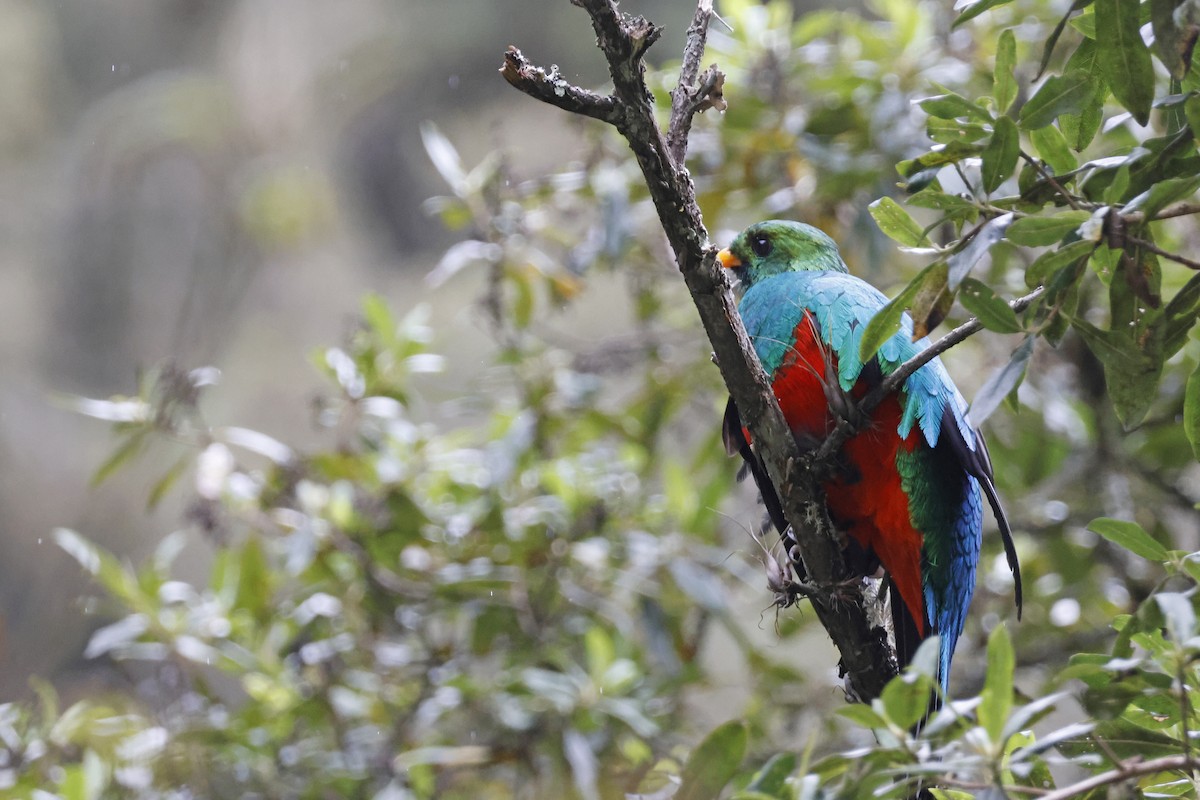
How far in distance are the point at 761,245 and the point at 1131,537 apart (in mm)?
1490

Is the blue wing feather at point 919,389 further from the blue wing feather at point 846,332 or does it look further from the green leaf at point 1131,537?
the green leaf at point 1131,537

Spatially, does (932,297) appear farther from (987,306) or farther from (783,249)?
(783,249)

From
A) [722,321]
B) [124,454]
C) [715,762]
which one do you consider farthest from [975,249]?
[124,454]

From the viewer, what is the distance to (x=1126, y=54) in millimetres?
1407

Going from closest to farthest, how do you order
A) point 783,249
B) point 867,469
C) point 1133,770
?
point 1133,770
point 867,469
point 783,249

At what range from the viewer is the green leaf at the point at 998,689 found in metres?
1.27

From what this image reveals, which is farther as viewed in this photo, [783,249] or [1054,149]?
[783,249]

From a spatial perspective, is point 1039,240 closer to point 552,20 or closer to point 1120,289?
point 1120,289

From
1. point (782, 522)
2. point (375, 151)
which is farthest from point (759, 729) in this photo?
point (375, 151)

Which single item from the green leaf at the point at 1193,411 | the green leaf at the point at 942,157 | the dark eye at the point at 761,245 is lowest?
the green leaf at the point at 1193,411

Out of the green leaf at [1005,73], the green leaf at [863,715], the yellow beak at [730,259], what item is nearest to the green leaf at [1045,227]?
the green leaf at [1005,73]

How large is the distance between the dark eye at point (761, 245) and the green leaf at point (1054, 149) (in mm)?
1231

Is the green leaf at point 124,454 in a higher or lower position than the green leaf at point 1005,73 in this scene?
lower

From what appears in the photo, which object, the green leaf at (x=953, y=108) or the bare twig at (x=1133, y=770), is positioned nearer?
the bare twig at (x=1133, y=770)
